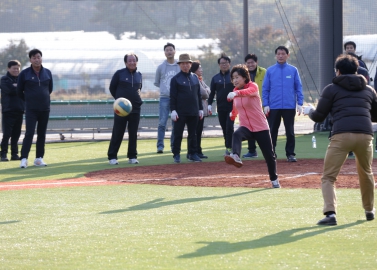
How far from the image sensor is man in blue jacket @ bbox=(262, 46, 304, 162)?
14211mm

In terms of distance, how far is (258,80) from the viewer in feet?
50.7

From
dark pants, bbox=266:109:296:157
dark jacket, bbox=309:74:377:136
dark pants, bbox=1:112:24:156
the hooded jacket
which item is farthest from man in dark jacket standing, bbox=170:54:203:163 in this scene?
dark jacket, bbox=309:74:377:136

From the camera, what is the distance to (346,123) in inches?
304

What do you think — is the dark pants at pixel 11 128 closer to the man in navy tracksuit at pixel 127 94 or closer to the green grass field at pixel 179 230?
the man in navy tracksuit at pixel 127 94

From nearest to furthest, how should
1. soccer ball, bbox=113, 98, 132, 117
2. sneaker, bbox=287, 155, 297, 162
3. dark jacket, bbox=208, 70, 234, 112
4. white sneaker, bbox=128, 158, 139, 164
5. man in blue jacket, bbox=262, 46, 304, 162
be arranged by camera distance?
1. soccer ball, bbox=113, 98, 132, 117
2. man in blue jacket, bbox=262, 46, 304, 162
3. sneaker, bbox=287, 155, 297, 162
4. white sneaker, bbox=128, 158, 139, 164
5. dark jacket, bbox=208, 70, 234, 112

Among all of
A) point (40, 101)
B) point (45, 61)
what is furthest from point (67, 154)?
point (45, 61)

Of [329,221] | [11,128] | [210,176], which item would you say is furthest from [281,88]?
[329,221]

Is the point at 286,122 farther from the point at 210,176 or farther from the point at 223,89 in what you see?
the point at 210,176

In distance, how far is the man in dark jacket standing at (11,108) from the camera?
16.1m

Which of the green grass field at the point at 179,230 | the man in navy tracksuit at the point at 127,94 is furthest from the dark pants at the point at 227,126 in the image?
the green grass field at the point at 179,230

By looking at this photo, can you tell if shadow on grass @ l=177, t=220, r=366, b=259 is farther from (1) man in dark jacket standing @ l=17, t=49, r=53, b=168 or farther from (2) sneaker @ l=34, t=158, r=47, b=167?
(2) sneaker @ l=34, t=158, r=47, b=167

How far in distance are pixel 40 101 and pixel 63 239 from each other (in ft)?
23.8

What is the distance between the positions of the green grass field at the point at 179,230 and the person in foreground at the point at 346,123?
12.9 inches

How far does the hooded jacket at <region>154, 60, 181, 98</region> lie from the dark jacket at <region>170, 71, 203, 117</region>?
2169mm
